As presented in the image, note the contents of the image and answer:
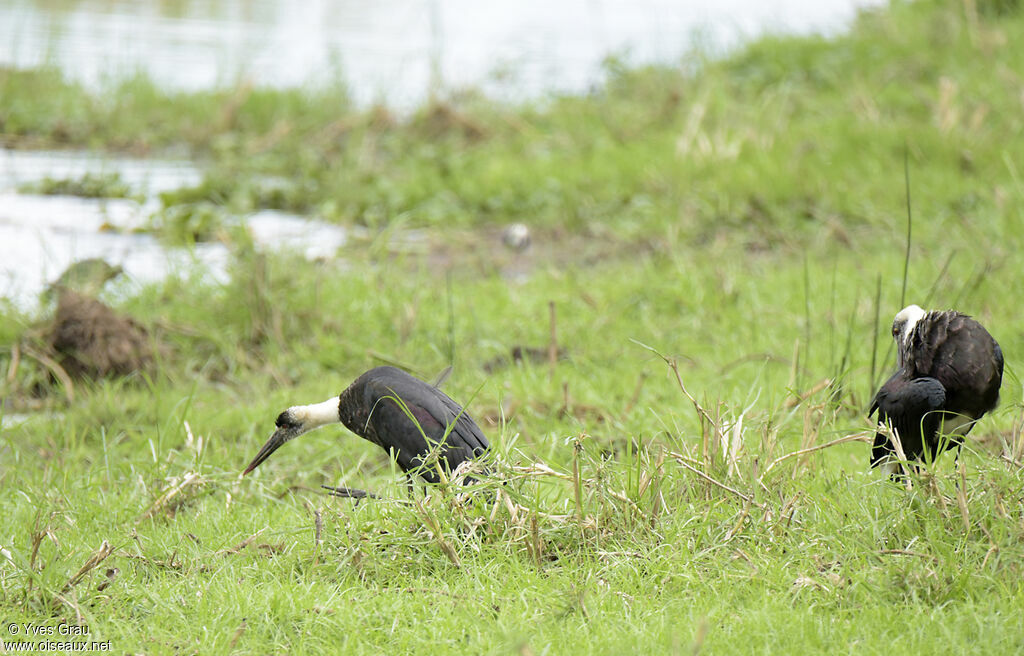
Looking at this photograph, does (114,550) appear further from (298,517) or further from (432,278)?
(432,278)

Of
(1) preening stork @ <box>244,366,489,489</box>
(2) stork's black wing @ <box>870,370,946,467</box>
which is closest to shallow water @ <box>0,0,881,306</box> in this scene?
(1) preening stork @ <box>244,366,489,489</box>

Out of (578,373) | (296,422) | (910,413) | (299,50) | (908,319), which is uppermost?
(299,50)

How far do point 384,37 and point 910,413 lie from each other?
9.65 meters

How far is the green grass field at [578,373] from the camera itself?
321 cm

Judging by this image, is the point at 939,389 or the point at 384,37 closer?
the point at 939,389

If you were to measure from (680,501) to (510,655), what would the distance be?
914mm

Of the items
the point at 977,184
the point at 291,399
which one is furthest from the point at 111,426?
the point at 977,184

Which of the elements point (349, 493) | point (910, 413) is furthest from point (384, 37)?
point (910, 413)

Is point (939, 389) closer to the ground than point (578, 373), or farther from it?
farther from it

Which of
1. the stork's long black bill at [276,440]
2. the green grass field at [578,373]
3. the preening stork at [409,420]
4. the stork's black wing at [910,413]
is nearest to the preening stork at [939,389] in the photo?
the stork's black wing at [910,413]

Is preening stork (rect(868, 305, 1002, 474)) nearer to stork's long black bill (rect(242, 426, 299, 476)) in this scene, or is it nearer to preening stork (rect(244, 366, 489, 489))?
preening stork (rect(244, 366, 489, 489))

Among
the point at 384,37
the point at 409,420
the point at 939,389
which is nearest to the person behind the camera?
the point at 939,389

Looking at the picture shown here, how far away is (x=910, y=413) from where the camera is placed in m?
3.61

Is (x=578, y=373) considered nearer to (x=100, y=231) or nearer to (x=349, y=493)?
(x=349, y=493)
